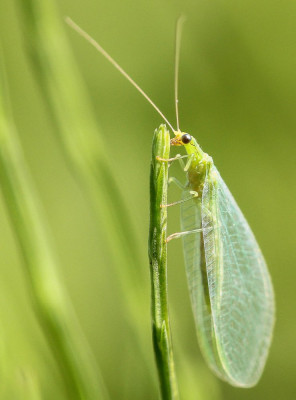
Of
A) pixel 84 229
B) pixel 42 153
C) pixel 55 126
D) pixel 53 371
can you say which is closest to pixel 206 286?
pixel 53 371

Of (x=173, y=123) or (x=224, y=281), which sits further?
(x=173, y=123)

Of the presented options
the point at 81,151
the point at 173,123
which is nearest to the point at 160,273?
the point at 81,151

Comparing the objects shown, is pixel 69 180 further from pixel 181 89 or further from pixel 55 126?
pixel 55 126

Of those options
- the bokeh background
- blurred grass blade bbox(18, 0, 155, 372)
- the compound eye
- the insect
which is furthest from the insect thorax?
the bokeh background

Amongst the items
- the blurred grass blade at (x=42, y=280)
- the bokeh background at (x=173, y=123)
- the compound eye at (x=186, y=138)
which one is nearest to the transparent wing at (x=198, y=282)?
the compound eye at (x=186, y=138)

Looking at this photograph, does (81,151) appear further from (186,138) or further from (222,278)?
(222,278)

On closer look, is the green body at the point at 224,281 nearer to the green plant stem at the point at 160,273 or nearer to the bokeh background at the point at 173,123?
the bokeh background at the point at 173,123

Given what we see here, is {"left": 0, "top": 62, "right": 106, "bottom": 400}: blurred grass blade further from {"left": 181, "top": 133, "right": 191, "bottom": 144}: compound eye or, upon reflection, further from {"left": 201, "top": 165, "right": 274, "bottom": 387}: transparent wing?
{"left": 181, "top": 133, "right": 191, "bottom": 144}: compound eye
